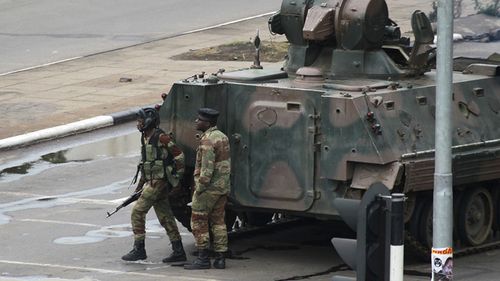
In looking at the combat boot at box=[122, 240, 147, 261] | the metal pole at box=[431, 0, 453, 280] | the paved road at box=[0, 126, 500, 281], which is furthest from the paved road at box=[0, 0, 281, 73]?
the metal pole at box=[431, 0, 453, 280]

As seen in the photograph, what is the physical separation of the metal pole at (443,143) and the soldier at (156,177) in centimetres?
507

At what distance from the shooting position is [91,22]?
1324 inches

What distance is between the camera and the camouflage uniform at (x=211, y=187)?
15.2 metres

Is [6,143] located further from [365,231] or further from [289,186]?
[365,231]

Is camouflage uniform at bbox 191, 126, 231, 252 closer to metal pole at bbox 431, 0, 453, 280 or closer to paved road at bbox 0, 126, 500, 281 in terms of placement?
paved road at bbox 0, 126, 500, 281

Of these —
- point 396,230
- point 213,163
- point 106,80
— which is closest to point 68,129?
point 106,80

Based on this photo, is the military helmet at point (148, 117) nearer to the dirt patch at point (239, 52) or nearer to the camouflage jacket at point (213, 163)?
the camouflage jacket at point (213, 163)

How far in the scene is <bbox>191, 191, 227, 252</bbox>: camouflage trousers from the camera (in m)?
15.4

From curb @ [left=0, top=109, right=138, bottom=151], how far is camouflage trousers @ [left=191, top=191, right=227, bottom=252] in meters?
7.57

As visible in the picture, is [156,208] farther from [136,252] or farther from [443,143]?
[443,143]

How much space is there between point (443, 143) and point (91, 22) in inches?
922

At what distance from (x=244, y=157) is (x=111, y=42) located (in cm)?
1580

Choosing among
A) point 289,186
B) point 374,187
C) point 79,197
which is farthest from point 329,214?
point 374,187

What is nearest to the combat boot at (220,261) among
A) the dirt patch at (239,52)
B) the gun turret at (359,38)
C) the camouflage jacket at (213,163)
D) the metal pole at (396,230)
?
the camouflage jacket at (213,163)
